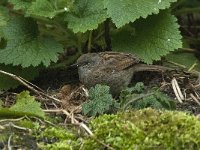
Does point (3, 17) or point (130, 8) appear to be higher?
point (3, 17)

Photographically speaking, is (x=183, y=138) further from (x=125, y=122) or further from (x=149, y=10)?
(x=149, y=10)

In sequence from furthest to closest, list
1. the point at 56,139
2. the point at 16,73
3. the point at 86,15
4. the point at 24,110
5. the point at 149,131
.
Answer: the point at 16,73
the point at 86,15
the point at 24,110
the point at 56,139
the point at 149,131

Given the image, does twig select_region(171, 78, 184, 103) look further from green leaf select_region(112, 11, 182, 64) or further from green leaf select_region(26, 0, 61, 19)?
green leaf select_region(26, 0, 61, 19)

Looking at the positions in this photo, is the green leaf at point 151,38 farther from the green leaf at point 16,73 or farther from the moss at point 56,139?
the moss at point 56,139

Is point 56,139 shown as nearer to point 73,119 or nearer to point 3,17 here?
point 73,119

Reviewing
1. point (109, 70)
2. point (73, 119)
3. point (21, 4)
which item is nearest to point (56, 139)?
point (73, 119)

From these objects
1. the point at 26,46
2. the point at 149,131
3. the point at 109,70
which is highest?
the point at 26,46
